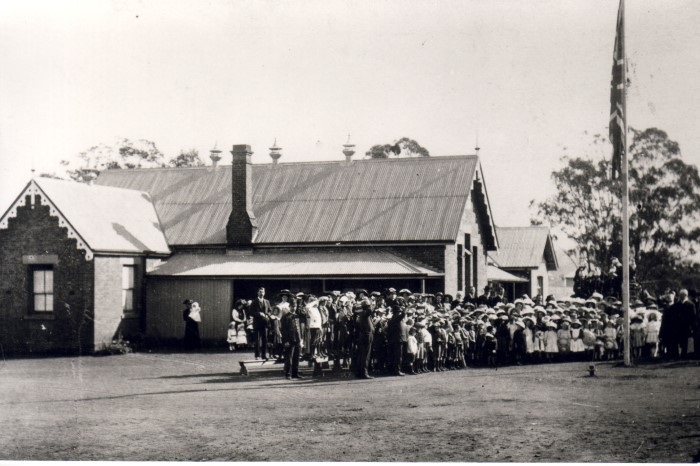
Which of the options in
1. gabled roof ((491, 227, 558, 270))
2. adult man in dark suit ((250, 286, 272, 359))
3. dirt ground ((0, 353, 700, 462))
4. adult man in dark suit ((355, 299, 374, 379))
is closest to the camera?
dirt ground ((0, 353, 700, 462))

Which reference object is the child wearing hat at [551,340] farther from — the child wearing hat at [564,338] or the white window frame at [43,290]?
the white window frame at [43,290]

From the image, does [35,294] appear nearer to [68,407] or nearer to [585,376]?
[68,407]

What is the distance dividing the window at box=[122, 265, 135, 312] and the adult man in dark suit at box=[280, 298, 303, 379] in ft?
37.1

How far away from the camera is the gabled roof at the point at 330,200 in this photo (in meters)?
31.3

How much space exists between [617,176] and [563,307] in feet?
17.0

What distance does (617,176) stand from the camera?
20266mm

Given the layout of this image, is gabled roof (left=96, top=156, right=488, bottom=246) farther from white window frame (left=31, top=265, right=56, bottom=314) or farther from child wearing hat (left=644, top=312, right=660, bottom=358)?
child wearing hat (left=644, top=312, right=660, bottom=358)

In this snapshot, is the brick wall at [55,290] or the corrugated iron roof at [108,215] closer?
the brick wall at [55,290]

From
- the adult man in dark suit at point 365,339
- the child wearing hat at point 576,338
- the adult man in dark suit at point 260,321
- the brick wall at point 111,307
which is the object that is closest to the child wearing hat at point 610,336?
the child wearing hat at point 576,338

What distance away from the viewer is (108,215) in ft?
100

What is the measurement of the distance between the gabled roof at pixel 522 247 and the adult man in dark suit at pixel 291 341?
1186 inches

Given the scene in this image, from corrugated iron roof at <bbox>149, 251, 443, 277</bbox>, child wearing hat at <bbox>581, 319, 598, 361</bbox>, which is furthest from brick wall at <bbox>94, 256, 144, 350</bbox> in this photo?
child wearing hat at <bbox>581, 319, 598, 361</bbox>

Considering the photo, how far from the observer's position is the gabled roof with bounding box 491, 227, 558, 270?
49.4m

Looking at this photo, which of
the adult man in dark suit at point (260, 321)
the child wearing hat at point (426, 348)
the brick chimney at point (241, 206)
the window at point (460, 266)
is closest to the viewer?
the child wearing hat at point (426, 348)
